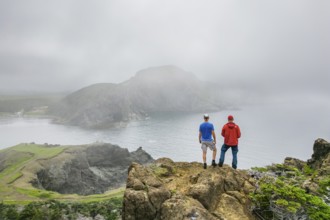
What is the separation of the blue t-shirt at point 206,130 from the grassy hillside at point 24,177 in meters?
68.1

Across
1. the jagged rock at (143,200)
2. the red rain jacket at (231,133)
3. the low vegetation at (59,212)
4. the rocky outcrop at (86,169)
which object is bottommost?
the rocky outcrop at (86,169)

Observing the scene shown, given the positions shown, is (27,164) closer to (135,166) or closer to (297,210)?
(135,166)

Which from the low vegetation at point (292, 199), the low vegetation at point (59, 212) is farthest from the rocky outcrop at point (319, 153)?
the low vegetation at point (59, 212)

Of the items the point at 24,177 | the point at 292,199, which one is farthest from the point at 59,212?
the point at 24,177

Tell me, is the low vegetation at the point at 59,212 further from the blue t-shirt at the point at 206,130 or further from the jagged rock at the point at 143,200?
→ the blue t-shirt at the point at 206,130

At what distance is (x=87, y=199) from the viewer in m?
83.4

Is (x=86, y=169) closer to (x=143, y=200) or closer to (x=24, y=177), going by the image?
(x=24, y=177)

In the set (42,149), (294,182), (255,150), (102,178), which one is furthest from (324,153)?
(255,150)

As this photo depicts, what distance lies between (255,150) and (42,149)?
12857 centimetres

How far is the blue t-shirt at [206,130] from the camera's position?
821 inches

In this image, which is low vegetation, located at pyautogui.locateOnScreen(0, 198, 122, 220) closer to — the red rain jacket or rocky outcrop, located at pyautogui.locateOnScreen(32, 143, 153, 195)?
the red rain jacket

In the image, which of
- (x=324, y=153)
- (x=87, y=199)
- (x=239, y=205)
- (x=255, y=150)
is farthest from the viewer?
(x=255, y=150)

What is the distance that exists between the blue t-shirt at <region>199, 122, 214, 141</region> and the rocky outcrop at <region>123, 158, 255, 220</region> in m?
2.37

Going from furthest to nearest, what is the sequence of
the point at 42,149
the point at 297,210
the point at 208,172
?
the point at 42,149
the point at 208,172
the point at 297,210
